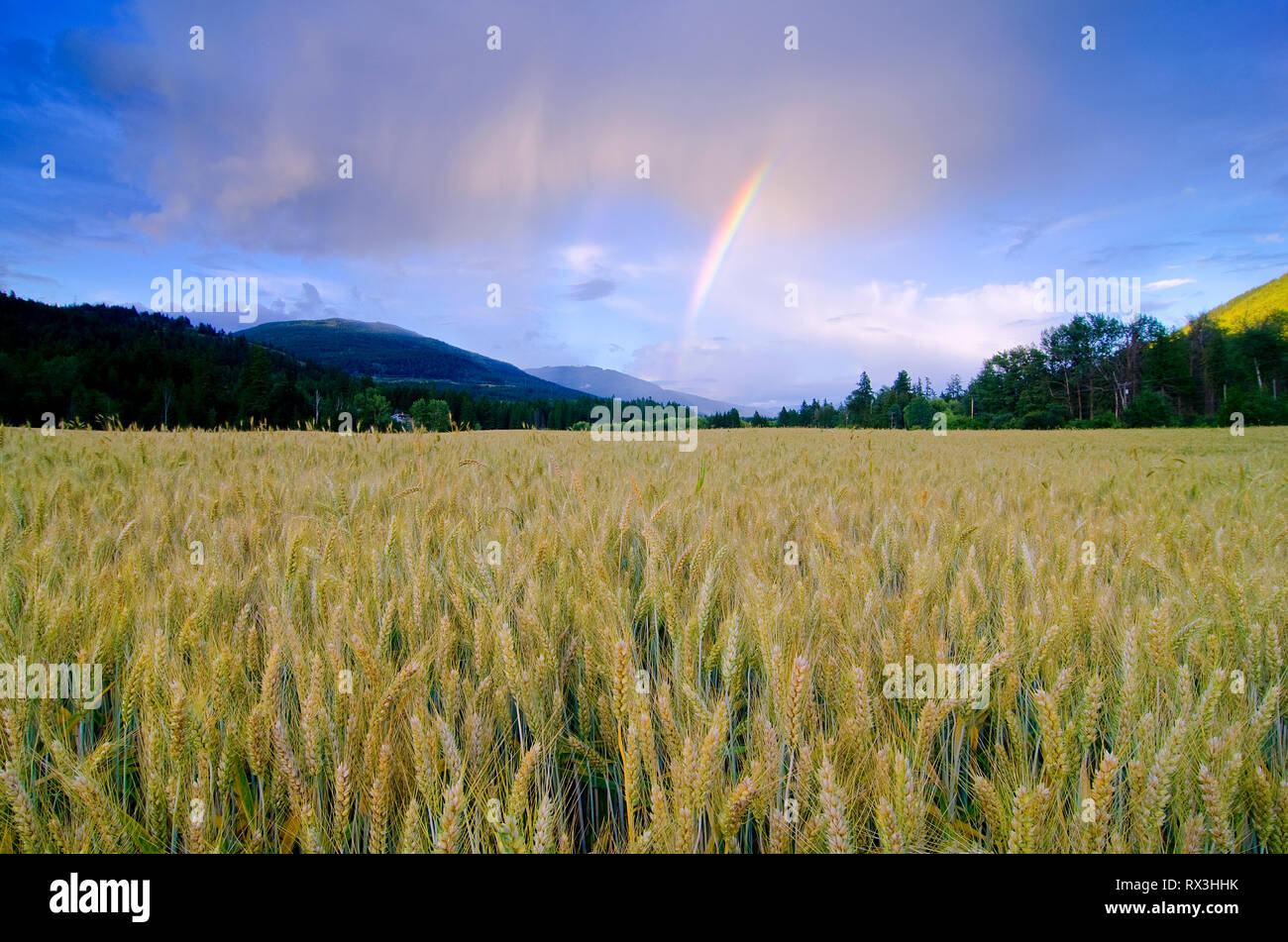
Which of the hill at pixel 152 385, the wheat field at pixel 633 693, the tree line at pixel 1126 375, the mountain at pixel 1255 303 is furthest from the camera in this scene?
the mountain at pixel 1255 303

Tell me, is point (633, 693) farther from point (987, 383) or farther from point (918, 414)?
point (987, 383)

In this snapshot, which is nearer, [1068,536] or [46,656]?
[46,656]

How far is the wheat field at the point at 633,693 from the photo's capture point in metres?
0.93

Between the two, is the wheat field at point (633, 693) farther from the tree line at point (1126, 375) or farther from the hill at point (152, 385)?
the tree line at point (1126, 375)

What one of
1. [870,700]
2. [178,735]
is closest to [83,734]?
[178,735]

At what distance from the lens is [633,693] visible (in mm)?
1016

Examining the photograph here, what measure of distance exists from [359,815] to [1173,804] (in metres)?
1.57

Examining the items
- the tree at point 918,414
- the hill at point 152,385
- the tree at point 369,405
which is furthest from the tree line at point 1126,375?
the tree at point 369,405

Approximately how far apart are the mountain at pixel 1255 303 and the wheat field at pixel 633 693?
5619 inches

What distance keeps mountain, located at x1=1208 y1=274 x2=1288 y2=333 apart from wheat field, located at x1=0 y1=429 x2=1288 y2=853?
142734 millimetres

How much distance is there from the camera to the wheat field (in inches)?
36.7

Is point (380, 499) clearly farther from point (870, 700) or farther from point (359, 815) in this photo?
point (870, 700)

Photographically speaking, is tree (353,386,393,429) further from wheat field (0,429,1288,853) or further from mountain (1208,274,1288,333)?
mountain (1208,274,1288,333)
